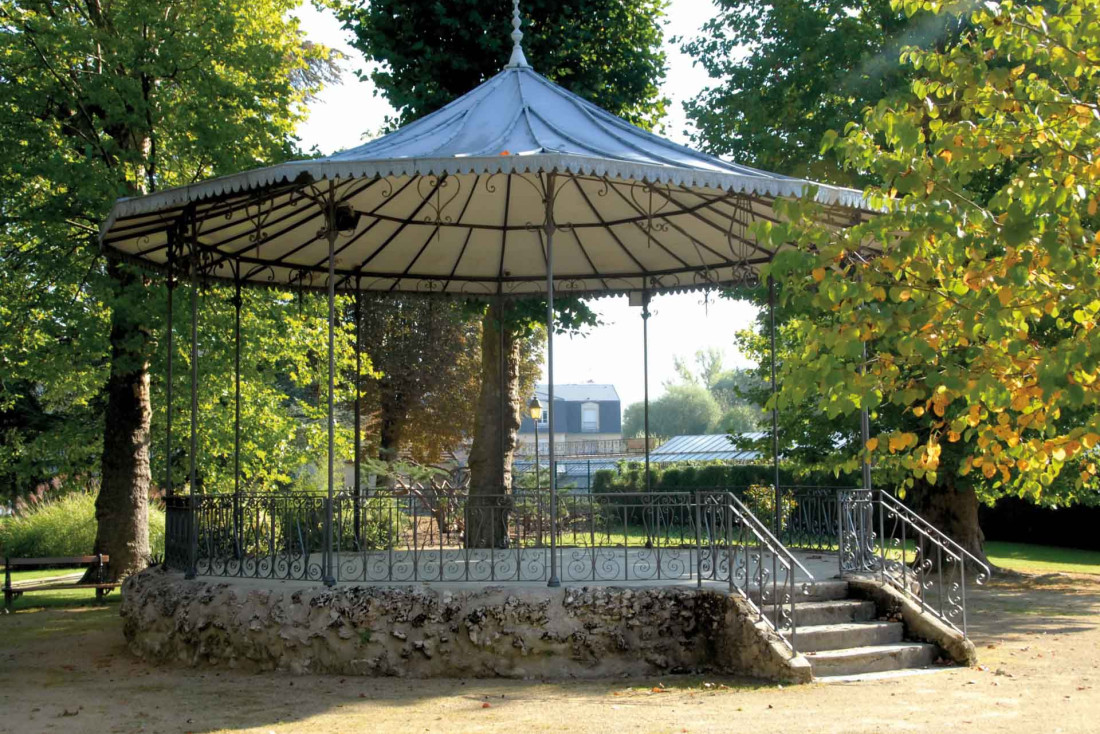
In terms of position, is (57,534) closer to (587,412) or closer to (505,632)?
(505,632)

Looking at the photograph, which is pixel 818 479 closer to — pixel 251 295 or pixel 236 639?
pixel 251 295

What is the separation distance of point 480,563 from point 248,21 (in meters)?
11.8

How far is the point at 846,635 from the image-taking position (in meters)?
9.98

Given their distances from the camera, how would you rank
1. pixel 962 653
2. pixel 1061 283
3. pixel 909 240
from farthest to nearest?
pixel 962 653, pixel 1061 283, pixel 909 240

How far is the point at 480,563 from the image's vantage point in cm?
1129

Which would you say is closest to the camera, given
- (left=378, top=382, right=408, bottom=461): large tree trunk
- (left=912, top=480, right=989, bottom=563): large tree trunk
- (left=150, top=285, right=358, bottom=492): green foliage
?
(left=150, top=285, right=358, bottom=492): green foliage

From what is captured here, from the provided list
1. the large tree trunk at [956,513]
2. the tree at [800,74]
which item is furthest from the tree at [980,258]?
the large tree trunk at [956,513]

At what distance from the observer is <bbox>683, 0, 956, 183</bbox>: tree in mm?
18094

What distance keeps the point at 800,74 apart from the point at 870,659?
40.4ft

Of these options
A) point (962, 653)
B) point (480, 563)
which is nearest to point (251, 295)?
point (480, 563)

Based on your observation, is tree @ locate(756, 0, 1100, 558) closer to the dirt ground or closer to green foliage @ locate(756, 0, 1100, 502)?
green foliage @ locate(756, 0, 1100, 502)

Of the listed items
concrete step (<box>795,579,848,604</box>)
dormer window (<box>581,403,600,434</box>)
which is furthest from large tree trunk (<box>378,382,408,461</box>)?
dormer window (<box>581,403,600,434</box>)

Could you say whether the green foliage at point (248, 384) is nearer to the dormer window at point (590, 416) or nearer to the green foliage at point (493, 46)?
the green foliage at point (493, 46)

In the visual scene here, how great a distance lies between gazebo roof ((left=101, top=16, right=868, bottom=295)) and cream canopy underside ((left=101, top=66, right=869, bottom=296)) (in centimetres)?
3
